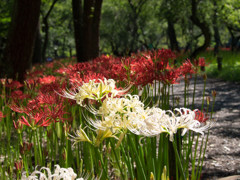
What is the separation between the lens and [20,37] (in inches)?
189

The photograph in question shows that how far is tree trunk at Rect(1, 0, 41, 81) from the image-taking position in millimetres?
4727

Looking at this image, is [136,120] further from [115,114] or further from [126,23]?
[126,23]

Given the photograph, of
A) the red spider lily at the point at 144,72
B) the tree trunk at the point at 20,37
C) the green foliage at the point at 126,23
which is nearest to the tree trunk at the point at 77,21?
the tree trunk at the point at 20,37

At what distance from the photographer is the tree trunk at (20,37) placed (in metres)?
4.73

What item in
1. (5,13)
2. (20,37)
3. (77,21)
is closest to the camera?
(20,37)

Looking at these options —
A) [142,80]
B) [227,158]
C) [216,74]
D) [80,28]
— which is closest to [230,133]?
[227,158]

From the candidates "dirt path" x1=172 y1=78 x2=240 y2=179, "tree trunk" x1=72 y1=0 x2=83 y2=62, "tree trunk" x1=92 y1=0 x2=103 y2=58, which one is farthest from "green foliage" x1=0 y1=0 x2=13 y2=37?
"dirt path" x1=172 y1=78 x2=240 y2=179

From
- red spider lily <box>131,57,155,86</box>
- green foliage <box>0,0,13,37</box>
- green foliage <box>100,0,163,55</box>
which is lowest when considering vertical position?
red spider lily <box>131,57,155,86</box>

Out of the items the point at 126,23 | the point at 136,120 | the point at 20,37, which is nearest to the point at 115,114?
the point at 136,120

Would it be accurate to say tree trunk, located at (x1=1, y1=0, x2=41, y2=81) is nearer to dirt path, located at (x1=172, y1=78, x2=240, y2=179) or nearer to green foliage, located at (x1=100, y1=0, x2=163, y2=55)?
dirt path, located at (x1=172, y1=78, x2=240, y2=179)

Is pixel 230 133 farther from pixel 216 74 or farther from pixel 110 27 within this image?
pixel 110 27

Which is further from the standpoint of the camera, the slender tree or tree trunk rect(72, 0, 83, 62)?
tree trunk rect(72, 0, 83, 62)

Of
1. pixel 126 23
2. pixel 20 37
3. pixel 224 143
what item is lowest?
pixel 224 143

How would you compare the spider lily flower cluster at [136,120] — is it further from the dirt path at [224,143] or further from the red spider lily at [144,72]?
the dirt path at [224,143]
